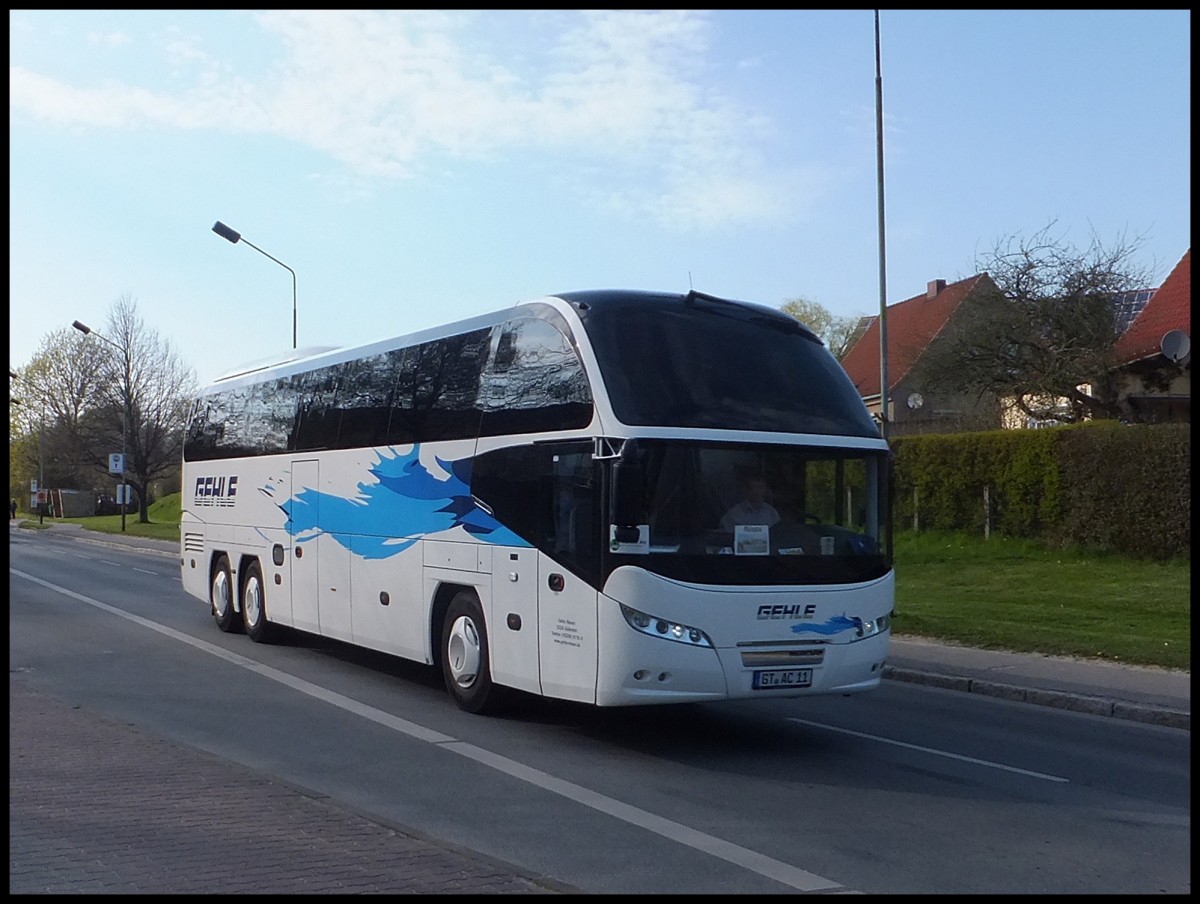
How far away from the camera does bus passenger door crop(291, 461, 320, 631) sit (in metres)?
14.2

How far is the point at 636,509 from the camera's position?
8.99 m

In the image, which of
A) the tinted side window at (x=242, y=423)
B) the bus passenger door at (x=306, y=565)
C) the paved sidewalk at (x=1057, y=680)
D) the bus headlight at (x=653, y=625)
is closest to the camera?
the bus headlight at (x=653, y=625)

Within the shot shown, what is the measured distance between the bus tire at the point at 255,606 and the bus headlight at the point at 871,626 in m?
8.57

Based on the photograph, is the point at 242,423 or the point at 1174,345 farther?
the point at 1174,345

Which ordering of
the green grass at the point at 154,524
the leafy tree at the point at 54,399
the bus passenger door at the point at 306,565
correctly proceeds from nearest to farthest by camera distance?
the bus passenger door at the point at 306,565 < the green grass at the point at 154,524 < the leafy tree at the point at 54,399

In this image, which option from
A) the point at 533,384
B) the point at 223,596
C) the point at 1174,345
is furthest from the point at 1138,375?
the point at 533,384

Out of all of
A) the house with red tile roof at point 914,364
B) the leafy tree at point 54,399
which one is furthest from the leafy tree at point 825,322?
the leafy tree at point 54,399

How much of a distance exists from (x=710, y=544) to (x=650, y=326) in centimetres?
181

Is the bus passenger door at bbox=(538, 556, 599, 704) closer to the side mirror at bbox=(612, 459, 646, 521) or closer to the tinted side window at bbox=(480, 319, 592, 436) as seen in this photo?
the side mirror at bbox=(612, 459, 646, 521)

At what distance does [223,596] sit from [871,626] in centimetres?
1033

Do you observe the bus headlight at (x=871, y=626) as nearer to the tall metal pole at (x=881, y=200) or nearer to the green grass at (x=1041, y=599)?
the green grass at (x=1041, y=599)

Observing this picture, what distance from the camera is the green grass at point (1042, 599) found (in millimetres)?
15008

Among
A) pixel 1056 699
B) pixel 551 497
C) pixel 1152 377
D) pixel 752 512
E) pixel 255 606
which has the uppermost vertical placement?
pixel 1152 377

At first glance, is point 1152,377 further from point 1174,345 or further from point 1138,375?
point 1174,345
